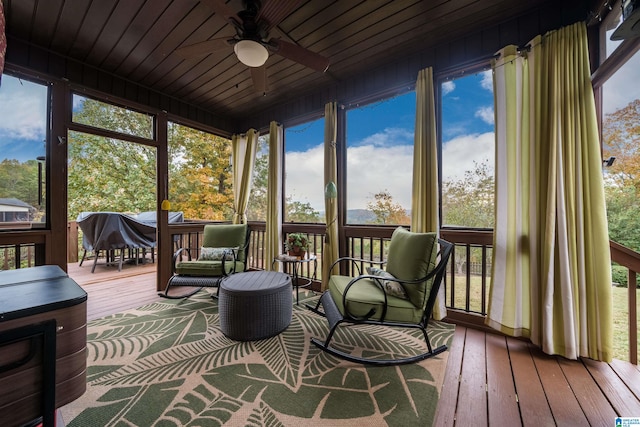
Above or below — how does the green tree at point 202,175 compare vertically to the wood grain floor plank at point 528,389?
above

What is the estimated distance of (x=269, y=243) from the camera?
4023 millimetres

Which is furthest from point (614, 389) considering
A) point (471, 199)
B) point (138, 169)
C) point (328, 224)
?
point (138, 169)

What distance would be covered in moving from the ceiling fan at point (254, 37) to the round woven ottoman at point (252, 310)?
1939 millimetres

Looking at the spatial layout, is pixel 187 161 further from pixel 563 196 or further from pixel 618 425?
pixel 618 425

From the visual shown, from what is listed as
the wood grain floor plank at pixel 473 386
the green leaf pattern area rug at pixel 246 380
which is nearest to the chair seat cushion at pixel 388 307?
the green leaf pattern area rug at pixel 246 380

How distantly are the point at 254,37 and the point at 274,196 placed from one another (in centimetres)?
230

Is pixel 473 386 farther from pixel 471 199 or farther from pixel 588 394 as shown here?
pixel 471 199

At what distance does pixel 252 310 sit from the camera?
7.23 ft

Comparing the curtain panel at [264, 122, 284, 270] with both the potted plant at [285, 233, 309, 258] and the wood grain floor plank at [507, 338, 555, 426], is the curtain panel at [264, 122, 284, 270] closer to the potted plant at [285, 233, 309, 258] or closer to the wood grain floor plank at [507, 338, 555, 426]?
the potted plant at [285, 233, 309, 258]

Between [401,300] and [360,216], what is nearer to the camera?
[401,300]

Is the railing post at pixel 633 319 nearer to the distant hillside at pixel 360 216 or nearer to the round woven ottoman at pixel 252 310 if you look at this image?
the distant hillside at pixel 360 216

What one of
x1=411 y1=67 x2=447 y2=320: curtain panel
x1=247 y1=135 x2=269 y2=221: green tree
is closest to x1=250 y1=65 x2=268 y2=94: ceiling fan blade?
x1=411 y1=67 x2=447 y2=320: curtain panel

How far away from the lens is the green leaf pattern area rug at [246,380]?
1420 mm

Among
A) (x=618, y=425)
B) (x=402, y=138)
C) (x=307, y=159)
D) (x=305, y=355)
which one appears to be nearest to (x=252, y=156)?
(x=307, y=159)
